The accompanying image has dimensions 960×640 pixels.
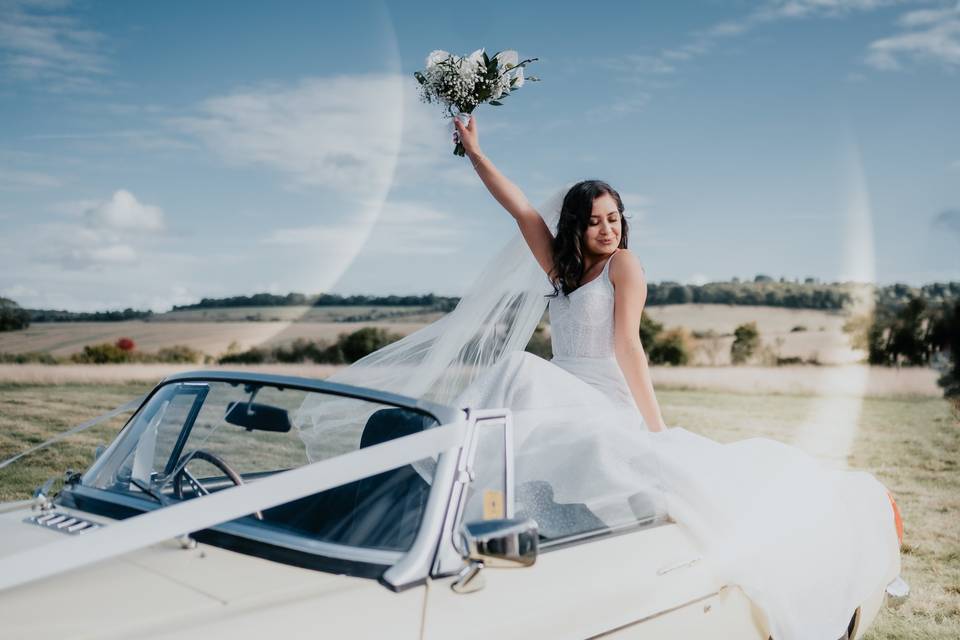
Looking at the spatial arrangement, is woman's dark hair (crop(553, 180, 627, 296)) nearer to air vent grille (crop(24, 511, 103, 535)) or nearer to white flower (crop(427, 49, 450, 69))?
white flower (crop(427, 49, 450, 69))

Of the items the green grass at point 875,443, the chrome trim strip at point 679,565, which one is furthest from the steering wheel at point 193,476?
the green grass at point 875,443

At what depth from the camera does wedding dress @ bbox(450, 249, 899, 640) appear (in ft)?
9.95

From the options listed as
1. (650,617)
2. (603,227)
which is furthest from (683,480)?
(603,227)

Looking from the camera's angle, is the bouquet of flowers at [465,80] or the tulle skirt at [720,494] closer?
the tulle skirt at [720,494]

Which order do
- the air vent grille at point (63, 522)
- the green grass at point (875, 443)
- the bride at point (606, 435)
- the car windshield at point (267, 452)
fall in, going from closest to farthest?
the car windshield at point (267, 452) < the air vent grille at point (63, 522) < the bride at point (606, 435) < the green grass at point (875, 443)

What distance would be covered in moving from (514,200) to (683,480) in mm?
1990

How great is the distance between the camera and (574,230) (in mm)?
4422

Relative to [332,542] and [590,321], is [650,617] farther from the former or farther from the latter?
[590,321]

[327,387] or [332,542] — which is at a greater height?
[327,387]

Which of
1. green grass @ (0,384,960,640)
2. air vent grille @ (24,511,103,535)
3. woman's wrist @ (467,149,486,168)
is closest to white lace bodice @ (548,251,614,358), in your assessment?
woman's wrist @ (467,149,486,168)

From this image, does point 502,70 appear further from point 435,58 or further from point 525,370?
point 525,370

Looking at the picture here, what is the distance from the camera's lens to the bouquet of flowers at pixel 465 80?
459 centimetres

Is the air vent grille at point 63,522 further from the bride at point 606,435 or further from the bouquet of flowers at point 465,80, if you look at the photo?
the bouquet of flowers at point 465,80

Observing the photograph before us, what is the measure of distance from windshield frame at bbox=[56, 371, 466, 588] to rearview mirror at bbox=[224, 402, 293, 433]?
0.33 feet
